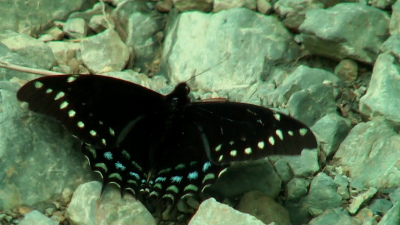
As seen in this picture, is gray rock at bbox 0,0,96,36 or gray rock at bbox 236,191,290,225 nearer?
gray rock at bbox 236,191,290,225

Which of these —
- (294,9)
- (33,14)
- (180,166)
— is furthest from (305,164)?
(33,14)

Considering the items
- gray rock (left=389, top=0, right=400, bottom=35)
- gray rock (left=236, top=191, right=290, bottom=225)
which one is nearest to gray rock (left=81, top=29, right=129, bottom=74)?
gray rock (left=236, top=191, right=290, bottom=225)

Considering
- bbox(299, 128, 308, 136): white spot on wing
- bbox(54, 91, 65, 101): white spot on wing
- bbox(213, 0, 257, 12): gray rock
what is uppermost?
bbox(54, 91, 65, 101): white spot on wing

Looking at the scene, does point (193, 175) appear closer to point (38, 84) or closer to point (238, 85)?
point (38, 84)

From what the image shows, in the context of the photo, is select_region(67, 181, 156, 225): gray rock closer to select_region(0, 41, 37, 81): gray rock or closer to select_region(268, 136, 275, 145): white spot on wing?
select_region(268, 136, 275, 145): white spot on wing

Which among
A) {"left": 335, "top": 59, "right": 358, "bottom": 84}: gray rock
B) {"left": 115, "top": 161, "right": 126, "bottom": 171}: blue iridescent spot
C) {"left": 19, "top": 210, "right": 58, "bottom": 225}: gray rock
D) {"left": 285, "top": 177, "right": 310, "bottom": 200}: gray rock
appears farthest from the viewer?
{"left": 335, "top": 59, "right": 358, "bottom": 84}: gray rock

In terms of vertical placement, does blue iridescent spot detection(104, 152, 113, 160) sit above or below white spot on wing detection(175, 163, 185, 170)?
above

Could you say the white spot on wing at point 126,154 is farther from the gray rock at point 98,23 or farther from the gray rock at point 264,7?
the gray rock at point 264,7
